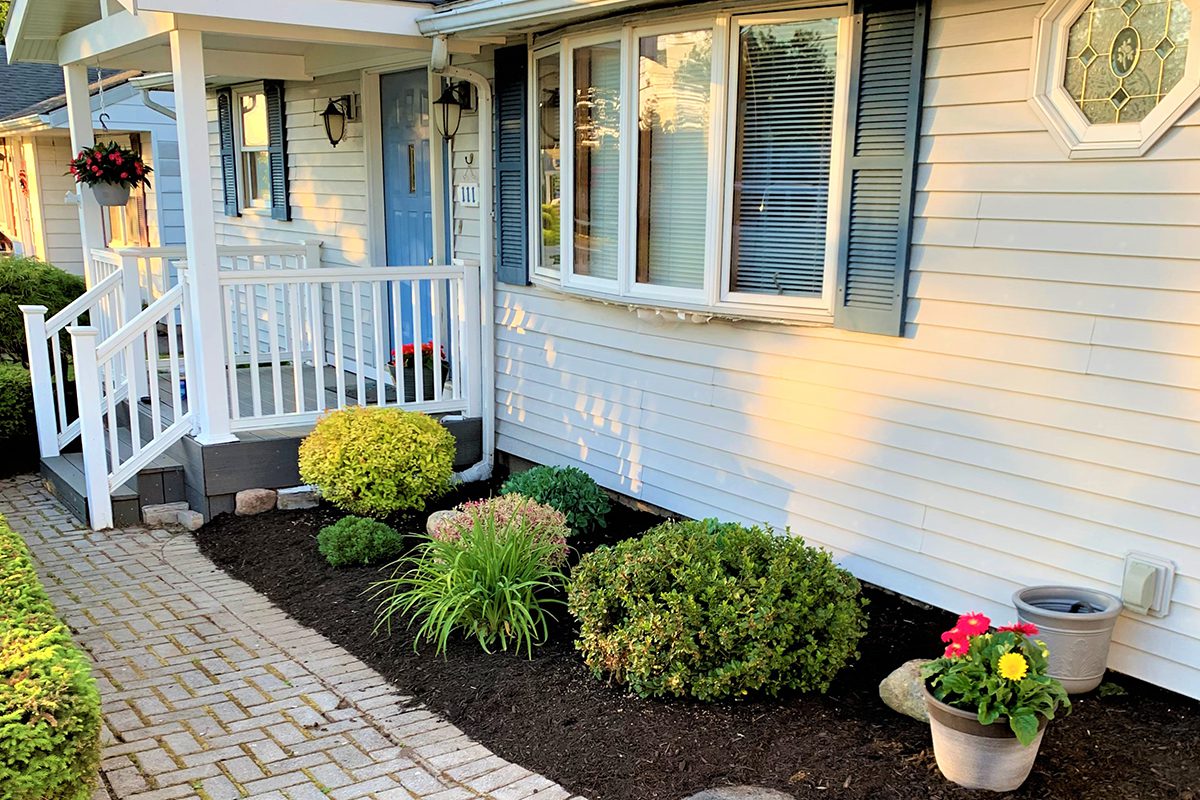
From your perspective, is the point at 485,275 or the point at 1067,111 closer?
the point at 1067,111

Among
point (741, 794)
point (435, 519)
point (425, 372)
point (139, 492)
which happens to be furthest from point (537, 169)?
point (741, 794)

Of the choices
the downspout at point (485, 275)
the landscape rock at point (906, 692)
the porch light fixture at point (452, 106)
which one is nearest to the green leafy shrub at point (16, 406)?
the downspout at point (485, 275)

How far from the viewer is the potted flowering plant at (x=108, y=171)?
23.3 ft

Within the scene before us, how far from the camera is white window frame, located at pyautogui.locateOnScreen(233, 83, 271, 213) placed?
31.3ft

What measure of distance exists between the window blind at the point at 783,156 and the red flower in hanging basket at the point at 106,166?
15.8 feet

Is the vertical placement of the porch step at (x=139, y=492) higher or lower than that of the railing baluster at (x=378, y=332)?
lower

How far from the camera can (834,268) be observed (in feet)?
14.3

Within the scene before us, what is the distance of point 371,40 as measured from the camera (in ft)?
19.5

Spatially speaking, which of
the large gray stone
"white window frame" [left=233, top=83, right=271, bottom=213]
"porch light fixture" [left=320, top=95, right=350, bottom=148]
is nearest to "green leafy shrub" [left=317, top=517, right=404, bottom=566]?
the large gray stone

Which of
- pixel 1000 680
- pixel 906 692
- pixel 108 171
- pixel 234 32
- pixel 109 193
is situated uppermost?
pixel 234 32

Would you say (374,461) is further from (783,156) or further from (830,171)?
(830,171)

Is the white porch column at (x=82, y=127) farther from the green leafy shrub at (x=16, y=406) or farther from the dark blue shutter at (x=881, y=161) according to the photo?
the dark blue shutter at (x=881, y=161)

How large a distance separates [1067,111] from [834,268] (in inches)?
43.8

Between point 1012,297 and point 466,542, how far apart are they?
245 cm
